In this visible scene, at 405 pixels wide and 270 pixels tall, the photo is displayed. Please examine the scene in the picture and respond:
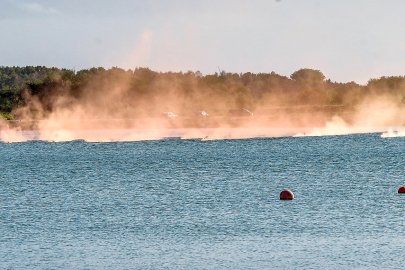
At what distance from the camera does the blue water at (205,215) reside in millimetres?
34031

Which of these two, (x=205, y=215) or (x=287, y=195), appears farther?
(x=287, y=195)

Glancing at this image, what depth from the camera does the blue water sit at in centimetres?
3403

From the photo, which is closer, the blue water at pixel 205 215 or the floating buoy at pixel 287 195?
the blue water at pixel 205 215

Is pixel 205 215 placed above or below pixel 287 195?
below

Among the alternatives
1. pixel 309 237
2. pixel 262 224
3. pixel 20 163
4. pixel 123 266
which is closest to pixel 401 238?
pixel 309 237

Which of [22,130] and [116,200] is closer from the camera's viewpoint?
[116,200]

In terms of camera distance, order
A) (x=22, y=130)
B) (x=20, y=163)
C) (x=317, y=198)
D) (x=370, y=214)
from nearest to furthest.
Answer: (x=370, y=214), (x=317, y=198), (x=20, y=163), (x=22, y=130)

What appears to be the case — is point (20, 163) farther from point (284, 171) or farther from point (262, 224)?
point (262, 224)

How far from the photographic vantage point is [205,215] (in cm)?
4538

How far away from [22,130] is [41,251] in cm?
14988

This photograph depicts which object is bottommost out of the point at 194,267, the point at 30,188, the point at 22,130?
the point at 194,267

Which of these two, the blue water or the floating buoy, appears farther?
the floating buoy

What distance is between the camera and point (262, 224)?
41.8 m

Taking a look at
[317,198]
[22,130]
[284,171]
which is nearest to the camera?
[317,198]
